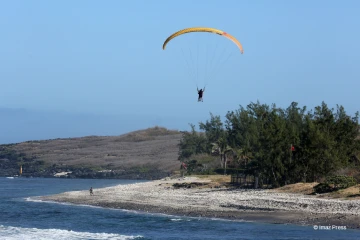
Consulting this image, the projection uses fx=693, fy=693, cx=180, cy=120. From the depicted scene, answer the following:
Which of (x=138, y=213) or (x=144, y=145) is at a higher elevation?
(x=144, y=145)

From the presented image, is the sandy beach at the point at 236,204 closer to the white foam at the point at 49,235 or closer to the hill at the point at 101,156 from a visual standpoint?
the white foam at the point at 49,235

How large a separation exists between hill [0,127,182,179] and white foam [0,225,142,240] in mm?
70440

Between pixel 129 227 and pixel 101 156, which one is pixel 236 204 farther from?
pixel 101 156

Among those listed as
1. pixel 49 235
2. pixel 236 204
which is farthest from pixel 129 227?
pixel 236 204

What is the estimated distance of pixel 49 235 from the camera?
39.1m

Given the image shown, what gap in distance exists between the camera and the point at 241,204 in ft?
154

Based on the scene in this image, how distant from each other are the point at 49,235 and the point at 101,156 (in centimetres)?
9938

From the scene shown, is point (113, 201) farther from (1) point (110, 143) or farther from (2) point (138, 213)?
(1) point (110, 143)

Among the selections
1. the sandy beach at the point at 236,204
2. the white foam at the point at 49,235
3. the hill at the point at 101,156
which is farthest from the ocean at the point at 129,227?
the hill at the point at 101,156

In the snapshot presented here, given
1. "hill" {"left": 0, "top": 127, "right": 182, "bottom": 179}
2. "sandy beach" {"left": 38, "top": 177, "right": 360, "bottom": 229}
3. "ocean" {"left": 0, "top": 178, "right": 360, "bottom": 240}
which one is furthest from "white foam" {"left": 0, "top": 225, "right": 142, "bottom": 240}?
"hill" {"left": 0, "top": 127, "right": 182, "bottom": 179}

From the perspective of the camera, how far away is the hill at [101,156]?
12325cm

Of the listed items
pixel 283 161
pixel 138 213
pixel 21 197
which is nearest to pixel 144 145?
pixel 21 197

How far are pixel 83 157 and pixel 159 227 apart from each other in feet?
325

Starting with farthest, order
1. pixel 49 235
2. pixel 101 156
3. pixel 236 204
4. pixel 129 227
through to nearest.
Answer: pixel 101 156 < pixel 236 204 < pixel 129 227 < pixel 49 235
